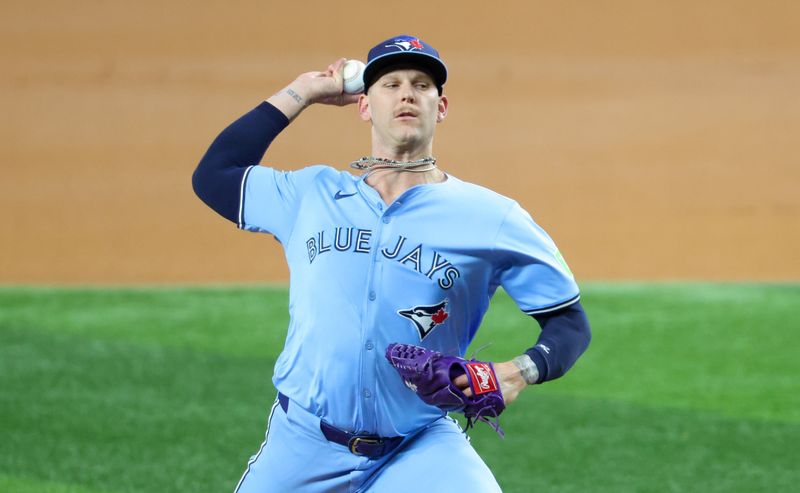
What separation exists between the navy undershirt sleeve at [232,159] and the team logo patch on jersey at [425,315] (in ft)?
2.19

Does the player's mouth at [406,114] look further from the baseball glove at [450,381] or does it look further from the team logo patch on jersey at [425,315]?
the baseball glove at [450,381]

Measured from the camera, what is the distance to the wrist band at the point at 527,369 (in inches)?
123

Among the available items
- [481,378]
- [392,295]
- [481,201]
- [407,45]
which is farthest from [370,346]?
[407,45]

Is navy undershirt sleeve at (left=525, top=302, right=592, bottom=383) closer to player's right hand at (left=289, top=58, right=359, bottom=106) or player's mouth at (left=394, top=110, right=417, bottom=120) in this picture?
player's mouth at (left=394, top=110, right=417, bottom=120)

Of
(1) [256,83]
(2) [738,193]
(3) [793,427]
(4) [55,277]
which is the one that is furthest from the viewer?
(1) [256,83]

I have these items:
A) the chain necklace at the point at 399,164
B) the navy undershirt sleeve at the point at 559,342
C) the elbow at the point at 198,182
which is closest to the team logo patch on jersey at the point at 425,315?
the navy undershirt sleeve at the point at 559,342

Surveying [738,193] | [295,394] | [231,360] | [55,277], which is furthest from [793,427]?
[55,277]

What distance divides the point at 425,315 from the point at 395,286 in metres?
0.12

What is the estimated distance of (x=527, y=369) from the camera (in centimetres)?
313

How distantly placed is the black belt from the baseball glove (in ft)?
0.95

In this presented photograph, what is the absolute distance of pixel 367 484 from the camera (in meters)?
3.40

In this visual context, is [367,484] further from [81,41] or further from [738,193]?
[81,41]

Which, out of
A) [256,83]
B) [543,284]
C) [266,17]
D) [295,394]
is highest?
[266,17]

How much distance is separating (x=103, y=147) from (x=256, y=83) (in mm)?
1935
